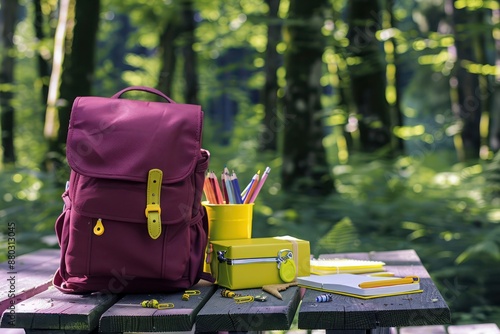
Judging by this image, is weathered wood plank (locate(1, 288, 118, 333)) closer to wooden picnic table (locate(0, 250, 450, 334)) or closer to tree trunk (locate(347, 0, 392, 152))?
wooden picnic table (locate(0, 250, 450, 334))

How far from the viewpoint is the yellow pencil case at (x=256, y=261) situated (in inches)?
106

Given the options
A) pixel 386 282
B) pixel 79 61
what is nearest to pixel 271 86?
pixel 79 61

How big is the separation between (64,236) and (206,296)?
535 millimetres

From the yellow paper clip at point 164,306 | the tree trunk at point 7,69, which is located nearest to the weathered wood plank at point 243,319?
the yellow paper clip at point 164,306

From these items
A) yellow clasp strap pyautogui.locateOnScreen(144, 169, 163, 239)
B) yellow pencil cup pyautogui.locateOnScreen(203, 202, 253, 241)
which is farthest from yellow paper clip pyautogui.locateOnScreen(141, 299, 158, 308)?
yellow pencil cup pyautogui.locateOnScreen(203, 202, 253, 241)

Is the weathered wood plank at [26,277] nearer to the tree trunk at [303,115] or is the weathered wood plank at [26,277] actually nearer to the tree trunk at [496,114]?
the tree trunk at [303,115]

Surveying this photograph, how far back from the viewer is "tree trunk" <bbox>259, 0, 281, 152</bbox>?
1238 cm

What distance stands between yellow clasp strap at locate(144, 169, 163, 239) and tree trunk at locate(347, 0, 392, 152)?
7.29 m

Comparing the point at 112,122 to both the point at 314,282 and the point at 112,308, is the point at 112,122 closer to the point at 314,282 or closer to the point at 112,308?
the point at 112,308

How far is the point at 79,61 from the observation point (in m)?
8.41

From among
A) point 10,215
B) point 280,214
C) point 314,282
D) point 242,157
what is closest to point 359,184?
point 280,214

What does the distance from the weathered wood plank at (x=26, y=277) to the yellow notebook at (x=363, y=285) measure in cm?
96

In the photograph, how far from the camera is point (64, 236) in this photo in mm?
2674

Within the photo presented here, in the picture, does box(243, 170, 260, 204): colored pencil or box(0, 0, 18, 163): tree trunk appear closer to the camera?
box(243, 170, 260, 204): colored pencil
